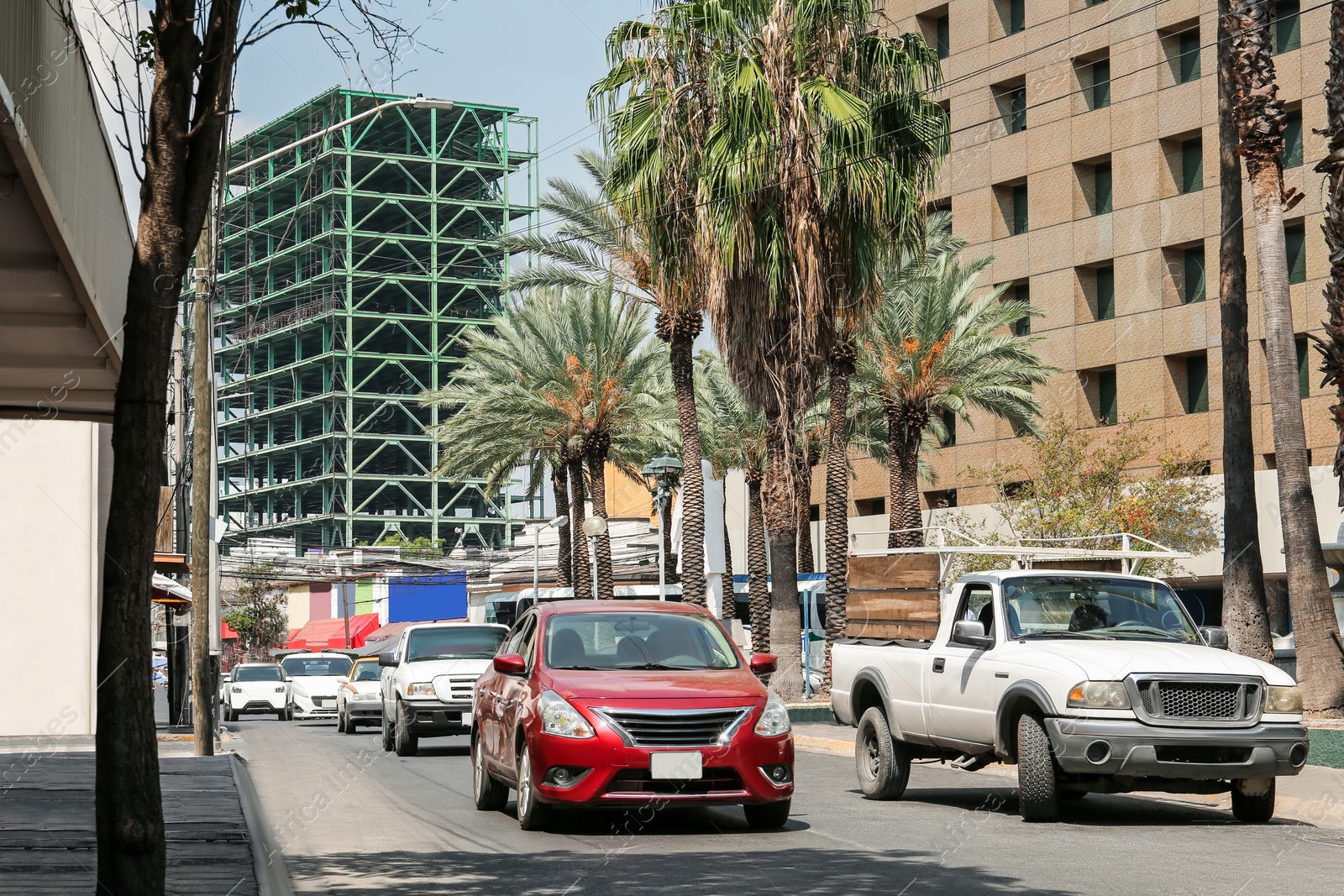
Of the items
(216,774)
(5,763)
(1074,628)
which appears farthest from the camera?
(5,763)

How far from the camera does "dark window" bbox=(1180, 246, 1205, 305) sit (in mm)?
50812

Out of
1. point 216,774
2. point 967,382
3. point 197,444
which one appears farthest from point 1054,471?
point 216,774

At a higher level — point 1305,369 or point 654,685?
point 1305,369

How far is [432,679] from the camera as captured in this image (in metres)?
22.3

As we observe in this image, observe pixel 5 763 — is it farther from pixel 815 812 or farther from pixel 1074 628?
pixel 1074 628

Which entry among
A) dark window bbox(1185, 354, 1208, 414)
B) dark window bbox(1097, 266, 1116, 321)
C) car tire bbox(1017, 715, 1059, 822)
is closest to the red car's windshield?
car tire bbox(1017, 715, 1059, 822)

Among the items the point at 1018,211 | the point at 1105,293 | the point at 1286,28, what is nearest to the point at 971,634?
the point at 1286,28

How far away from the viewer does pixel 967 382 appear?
41312 millimetres

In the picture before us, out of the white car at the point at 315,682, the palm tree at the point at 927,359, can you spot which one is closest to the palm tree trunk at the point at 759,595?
the palm tree at the point at 927,359

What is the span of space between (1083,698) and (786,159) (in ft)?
58.3

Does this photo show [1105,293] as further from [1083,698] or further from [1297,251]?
[1083,698]

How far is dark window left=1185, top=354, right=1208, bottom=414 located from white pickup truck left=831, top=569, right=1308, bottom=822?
38117mm

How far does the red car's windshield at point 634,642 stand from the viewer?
12641 mm

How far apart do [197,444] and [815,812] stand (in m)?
12.3
